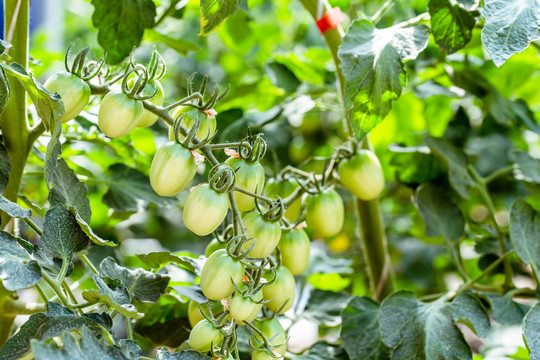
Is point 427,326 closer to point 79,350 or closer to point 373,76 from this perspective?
point 373,76

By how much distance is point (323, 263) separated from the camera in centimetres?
97

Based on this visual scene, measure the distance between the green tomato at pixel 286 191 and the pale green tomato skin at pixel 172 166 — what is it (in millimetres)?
202

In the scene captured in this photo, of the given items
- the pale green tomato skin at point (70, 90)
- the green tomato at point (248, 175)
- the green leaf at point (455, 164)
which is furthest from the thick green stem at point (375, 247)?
the pale green tomato skin at point (70, 90)

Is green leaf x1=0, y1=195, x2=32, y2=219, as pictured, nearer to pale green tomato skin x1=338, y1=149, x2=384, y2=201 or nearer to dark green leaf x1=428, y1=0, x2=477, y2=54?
pale green tomato skin x1=338, y1=149, x2=384, y2=201

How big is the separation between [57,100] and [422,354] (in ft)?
1.43

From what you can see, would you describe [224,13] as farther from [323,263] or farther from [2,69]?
[323,263]

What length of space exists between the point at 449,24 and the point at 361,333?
38cm


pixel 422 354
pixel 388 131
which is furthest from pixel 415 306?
pixel 388 131

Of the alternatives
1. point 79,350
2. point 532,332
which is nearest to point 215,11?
point 79,350

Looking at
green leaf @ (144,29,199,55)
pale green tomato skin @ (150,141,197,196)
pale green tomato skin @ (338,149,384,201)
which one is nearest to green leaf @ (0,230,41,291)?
pale green tomato skin @ (150,141,197,196)

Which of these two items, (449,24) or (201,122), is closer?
(201,122)

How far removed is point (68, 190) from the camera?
57cm

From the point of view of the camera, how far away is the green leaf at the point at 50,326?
455 mm

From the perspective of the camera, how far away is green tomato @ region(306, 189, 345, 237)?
64cm
